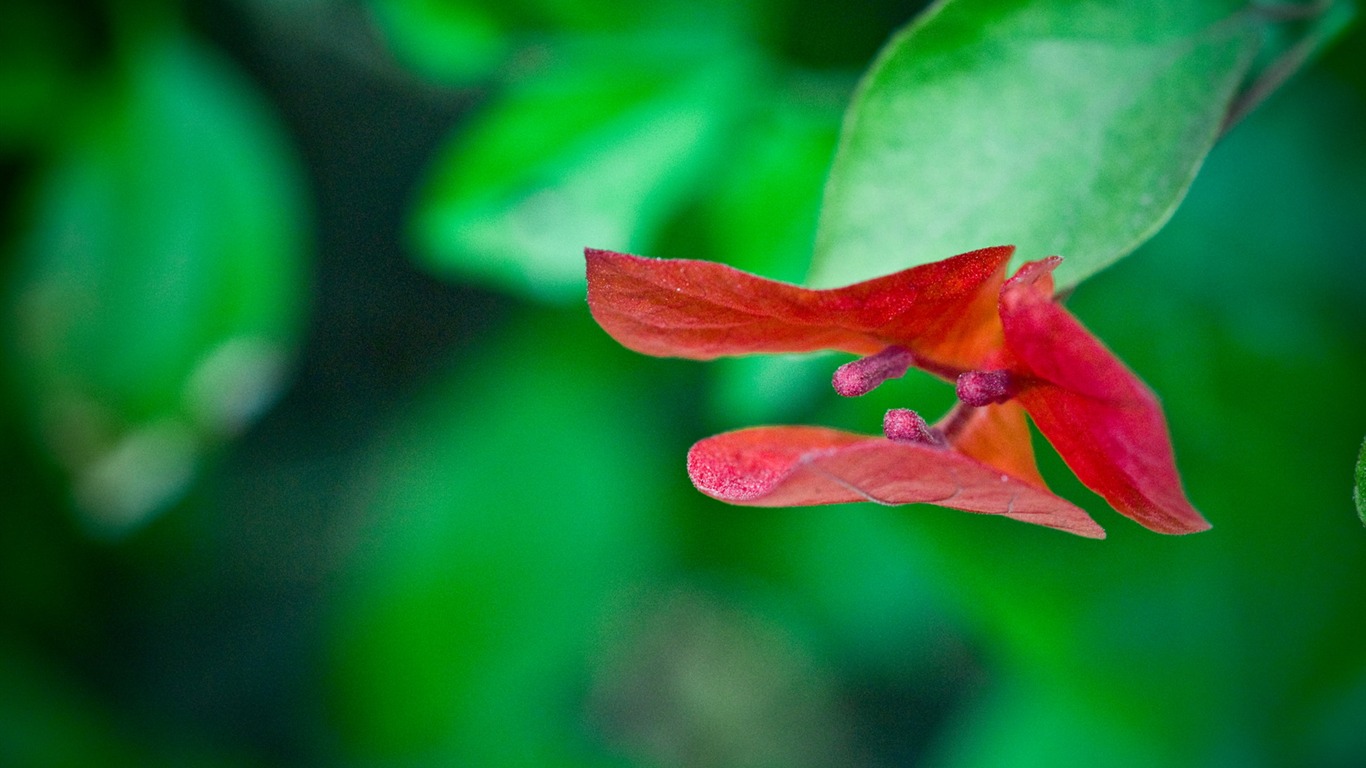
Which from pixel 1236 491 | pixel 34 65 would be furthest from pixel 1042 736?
pixel 34 65

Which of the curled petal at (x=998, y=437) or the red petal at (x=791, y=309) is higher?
the red petal at (x=791, y=309)

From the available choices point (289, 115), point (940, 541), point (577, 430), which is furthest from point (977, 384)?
point (289, 115)

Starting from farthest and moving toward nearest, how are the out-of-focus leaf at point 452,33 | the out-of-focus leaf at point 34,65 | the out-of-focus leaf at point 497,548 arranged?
A: 1. the out-of-focus leaf at point 497,548
2. the out-of-focus leaf at point 34,65
3. the out-of-focus leaf at point 452,33

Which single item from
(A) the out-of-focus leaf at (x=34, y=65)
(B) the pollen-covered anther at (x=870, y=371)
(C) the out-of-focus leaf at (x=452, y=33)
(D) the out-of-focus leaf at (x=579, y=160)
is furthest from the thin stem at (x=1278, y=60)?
(A) the out-of-focus leaf at (x=34, y=65)

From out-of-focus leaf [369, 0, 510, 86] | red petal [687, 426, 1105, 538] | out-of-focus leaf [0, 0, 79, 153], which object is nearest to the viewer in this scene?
red petal [687, 426, 1105, 538]

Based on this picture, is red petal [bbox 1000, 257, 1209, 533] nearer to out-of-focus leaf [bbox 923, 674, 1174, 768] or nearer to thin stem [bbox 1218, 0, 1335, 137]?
thin stem [bbox 1218, 0, 1335, 137]

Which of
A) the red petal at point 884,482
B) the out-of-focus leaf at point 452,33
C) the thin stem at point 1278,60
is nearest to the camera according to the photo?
the red petal at point 884,482

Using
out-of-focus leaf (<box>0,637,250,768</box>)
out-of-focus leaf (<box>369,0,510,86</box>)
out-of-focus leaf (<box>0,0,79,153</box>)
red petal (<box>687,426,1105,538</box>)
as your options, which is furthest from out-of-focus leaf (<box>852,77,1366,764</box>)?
out-of-focus leaf (<box>0,637,250,768</box>)

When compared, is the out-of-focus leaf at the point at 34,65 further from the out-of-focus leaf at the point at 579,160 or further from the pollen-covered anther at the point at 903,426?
the pollen-covered anther at the point at 903,426
